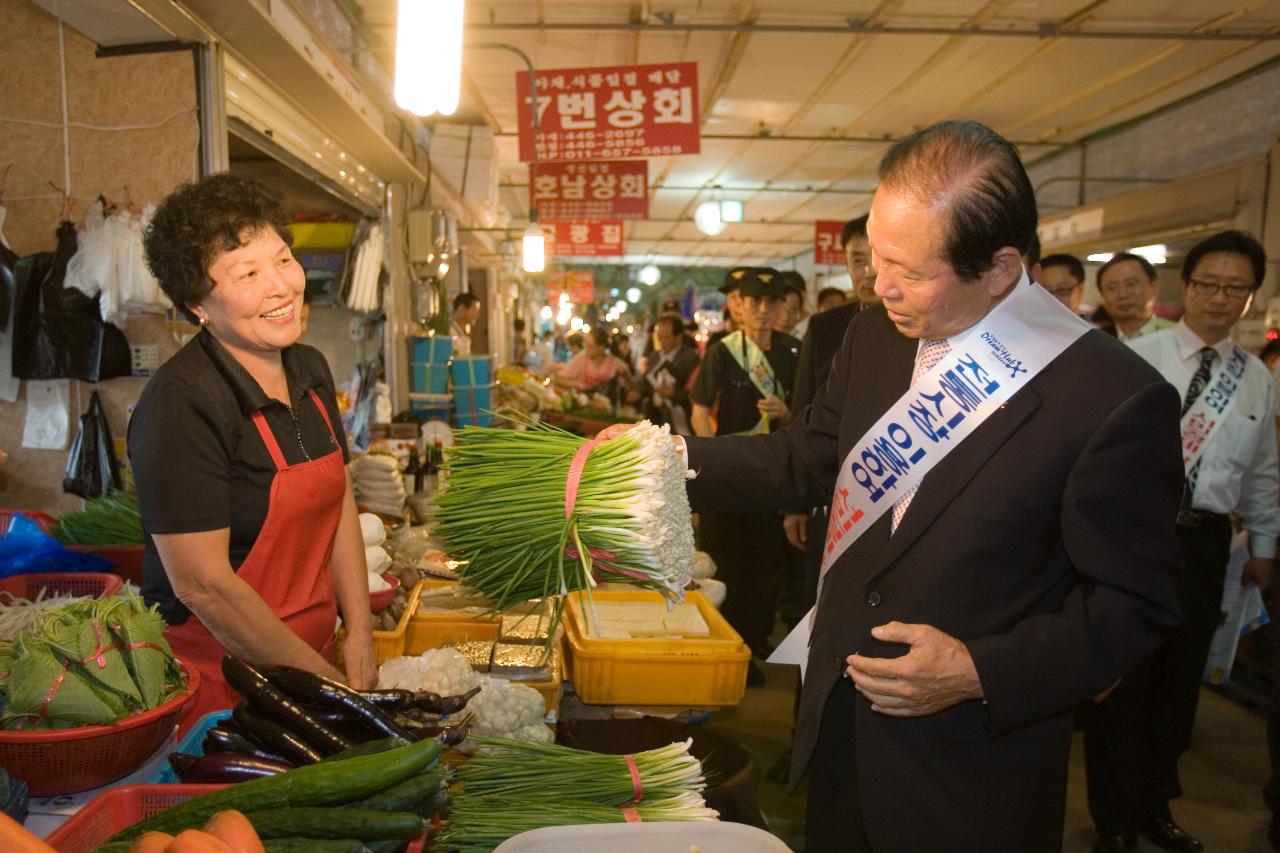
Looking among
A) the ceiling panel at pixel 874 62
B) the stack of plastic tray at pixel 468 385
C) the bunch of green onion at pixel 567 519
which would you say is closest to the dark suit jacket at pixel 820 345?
the bunch of green onion at pixel 567 519

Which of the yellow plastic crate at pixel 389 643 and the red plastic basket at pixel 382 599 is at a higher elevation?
the red plastic basket at pixel 382 599

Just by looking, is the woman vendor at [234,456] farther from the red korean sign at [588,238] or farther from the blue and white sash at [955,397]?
the red korean sign at [588,238]

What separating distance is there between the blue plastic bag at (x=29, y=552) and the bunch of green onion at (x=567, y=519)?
1954mm

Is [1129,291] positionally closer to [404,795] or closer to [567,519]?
[567,519]

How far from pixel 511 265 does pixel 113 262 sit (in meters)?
14.7

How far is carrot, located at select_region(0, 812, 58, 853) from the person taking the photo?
877 mm

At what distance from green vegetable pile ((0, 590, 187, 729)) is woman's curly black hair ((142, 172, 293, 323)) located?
0.72m

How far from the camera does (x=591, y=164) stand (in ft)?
31.9

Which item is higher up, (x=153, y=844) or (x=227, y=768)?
(x=153, y=844)

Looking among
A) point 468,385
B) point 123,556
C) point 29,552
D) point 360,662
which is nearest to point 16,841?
point 360,662

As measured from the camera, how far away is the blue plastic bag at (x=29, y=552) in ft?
9.28

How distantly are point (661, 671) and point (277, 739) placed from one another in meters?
1.25

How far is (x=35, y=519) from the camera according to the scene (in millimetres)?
3326

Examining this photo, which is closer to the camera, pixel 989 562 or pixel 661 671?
pixel 989 562
